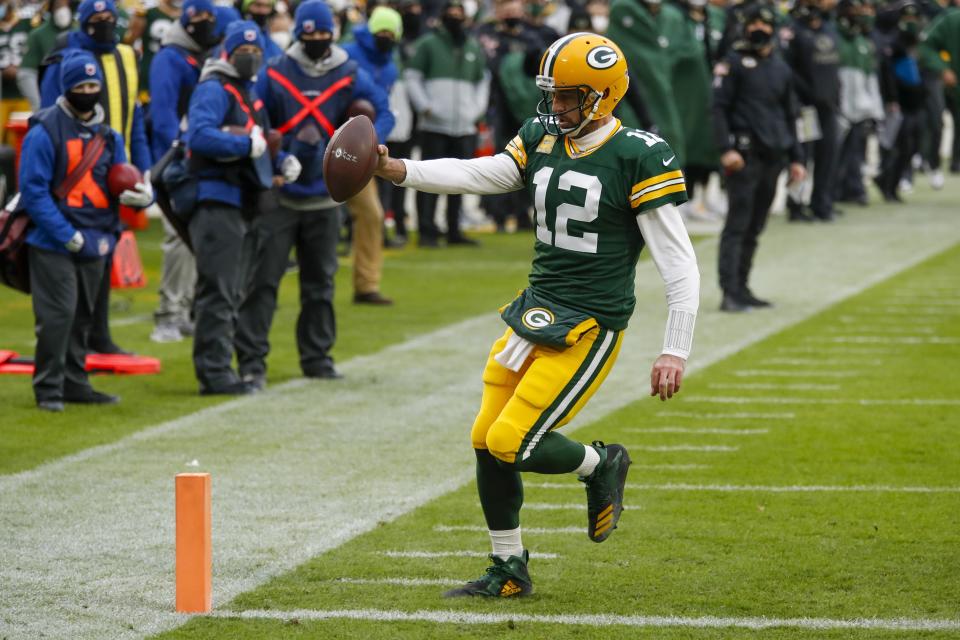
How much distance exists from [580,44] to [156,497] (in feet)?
9.59

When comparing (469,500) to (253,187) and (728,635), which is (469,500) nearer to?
(728,635)

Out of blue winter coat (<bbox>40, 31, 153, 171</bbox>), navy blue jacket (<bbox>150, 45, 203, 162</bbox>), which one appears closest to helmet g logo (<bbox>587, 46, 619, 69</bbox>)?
blue winter coat (<bbox>40, 31, 153, 171</bbox>)

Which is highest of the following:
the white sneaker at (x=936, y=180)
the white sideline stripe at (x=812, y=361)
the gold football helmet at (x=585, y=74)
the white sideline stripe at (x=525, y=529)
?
the gold football helmet at (x=585, y=74)

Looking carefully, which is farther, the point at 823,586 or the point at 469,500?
the point at 469,500

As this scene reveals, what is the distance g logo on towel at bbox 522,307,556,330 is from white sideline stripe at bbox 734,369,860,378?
16.7 ft

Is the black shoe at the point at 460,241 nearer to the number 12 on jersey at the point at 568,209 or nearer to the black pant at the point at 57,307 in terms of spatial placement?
the black pant at the point at 57,307

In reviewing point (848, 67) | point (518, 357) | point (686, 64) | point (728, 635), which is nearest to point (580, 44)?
point (518, 357)

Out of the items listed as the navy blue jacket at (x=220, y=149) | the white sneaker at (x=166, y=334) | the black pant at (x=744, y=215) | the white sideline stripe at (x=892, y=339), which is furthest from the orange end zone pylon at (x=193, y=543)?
the black pant at (x=744, y=215)

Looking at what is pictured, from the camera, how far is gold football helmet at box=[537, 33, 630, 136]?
5.75m

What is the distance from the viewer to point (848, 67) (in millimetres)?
20453

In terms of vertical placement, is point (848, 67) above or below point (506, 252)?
above

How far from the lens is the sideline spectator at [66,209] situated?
9.14 m

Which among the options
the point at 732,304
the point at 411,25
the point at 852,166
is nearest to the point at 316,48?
the point at 732,304

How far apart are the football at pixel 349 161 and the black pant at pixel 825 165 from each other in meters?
A: 14.2
